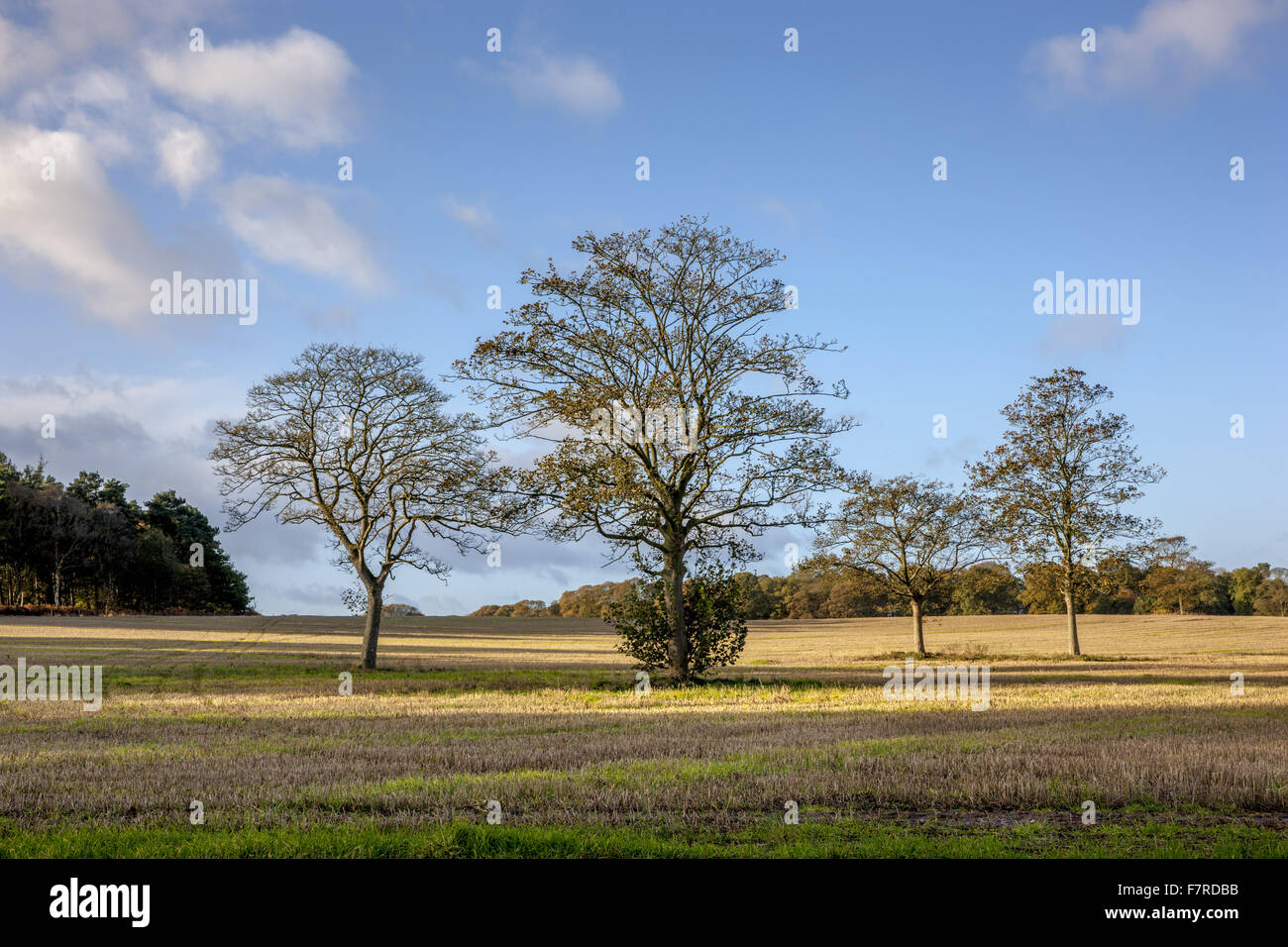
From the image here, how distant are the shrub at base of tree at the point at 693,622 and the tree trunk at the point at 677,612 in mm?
378

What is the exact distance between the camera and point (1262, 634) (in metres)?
63.5

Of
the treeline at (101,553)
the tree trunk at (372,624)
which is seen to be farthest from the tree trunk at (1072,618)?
the treeline at (101,553)

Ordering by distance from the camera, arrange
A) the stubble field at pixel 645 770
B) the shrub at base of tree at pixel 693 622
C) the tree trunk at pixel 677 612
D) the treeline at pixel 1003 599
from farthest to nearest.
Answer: the treeline at pixel 1003 599 < the shrub at base of tree at pixel 693 622 < the tree trunk at pixel 677 612 < the stubble field at pixel 645 770

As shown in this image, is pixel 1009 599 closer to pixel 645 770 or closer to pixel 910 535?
pixel 910 535

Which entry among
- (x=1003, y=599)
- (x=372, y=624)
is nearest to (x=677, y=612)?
(x=372, y=624)

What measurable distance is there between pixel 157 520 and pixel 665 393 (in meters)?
102

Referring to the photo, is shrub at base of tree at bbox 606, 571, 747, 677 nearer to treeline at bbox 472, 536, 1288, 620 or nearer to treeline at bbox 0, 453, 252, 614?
treeline at bbox 472, 536, 1288, 620

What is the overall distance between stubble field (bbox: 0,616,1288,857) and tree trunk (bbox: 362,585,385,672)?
22.6 feet

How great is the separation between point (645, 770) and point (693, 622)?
17777 millimetres

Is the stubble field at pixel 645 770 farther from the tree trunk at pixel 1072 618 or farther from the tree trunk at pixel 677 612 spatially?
the tree trunk at pixel 1072 618

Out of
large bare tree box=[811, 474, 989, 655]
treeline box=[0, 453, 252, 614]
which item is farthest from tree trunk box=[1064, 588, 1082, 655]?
treeline box=[0, 453, 252, 614]

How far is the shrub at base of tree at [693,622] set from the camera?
2858cm

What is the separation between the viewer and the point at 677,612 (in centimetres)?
2795
